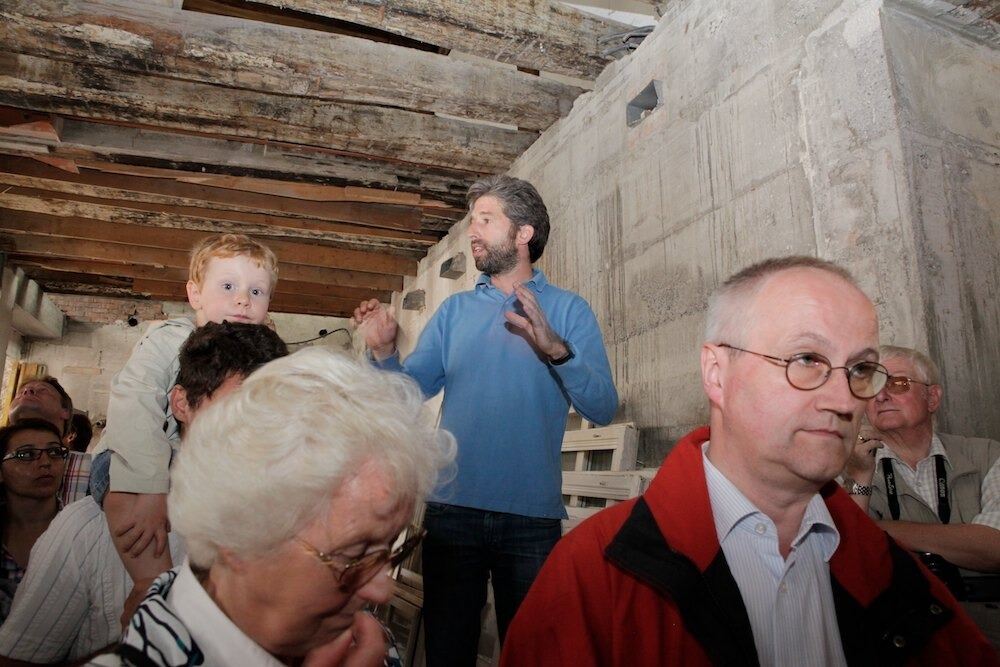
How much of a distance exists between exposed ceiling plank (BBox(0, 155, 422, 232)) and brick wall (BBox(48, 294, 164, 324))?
215 inches

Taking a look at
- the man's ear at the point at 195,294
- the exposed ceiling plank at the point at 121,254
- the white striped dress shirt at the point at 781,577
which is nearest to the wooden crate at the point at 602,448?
the white striped dress shirt at the point at 781,577

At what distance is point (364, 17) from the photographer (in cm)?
389

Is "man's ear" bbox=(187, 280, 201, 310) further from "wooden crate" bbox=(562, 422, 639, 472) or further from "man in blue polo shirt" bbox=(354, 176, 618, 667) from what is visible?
"wooden crate" bbox=(562, 422, 639, 472)

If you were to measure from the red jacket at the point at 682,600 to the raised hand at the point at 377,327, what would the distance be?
129 cm

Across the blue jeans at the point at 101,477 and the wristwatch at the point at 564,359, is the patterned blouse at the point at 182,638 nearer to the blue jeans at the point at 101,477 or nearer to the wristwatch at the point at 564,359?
the blue jeans at the point at 101,477

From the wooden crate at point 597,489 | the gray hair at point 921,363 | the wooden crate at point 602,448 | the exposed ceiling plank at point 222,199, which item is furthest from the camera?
the exposed ceiling plank at point 222,199

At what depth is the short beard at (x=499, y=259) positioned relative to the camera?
278 cm

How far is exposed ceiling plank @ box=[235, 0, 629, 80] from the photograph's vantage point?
12.6ft

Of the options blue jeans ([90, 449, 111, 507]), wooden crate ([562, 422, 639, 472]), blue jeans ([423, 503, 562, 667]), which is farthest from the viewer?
wooden crate ([562, 422, 639, 472])

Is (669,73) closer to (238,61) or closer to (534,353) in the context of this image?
(534,353)

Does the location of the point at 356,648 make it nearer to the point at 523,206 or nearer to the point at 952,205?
the point at 523,206

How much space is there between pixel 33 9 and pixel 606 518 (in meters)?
4.31

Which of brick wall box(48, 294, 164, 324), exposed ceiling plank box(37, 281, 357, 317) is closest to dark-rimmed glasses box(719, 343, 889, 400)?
exposed ceiling plank box(37, 281, 357, 317)

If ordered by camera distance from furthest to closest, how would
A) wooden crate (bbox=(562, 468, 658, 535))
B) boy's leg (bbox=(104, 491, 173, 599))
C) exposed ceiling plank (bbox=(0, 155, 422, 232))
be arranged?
exposed ceiling plank (bbox=(0, 155, 422, 232)) → wooden crate (bbox=(562, 468, 658, 535)) → boy's leg (bbox=(104, 491, 173, 599))
